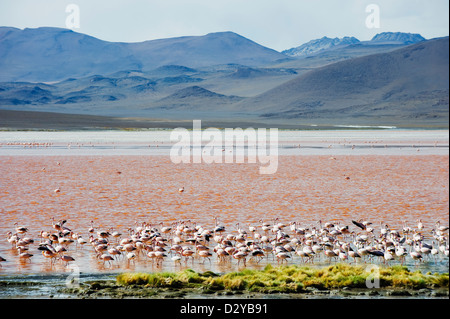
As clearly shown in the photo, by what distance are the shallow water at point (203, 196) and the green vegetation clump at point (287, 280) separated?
0.89 meters

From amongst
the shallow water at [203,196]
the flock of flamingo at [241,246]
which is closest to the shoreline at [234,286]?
the shallow water at [203,196]

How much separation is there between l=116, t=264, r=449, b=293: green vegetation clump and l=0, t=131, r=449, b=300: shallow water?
89 centimetres

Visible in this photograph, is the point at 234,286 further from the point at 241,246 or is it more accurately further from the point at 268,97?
the point at 268,97

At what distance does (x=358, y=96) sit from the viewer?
112 metres

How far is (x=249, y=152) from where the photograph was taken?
1449 inches

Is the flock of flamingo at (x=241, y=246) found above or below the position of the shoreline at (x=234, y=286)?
above

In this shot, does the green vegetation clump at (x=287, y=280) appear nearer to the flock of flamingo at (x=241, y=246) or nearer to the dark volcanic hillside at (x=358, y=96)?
the flock of flamingo at (x=241, y=246)

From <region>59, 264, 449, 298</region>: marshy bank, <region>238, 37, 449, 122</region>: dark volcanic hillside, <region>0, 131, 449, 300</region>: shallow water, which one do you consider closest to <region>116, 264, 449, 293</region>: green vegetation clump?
<region>59, 264, 449, 298</region>: marshy bank

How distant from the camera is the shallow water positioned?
1268 cm

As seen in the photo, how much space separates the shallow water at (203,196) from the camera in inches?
499

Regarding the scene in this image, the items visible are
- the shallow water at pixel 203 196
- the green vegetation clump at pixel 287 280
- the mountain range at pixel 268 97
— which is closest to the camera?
the green vegetation clump at pixel 287 280

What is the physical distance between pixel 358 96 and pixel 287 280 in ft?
347
